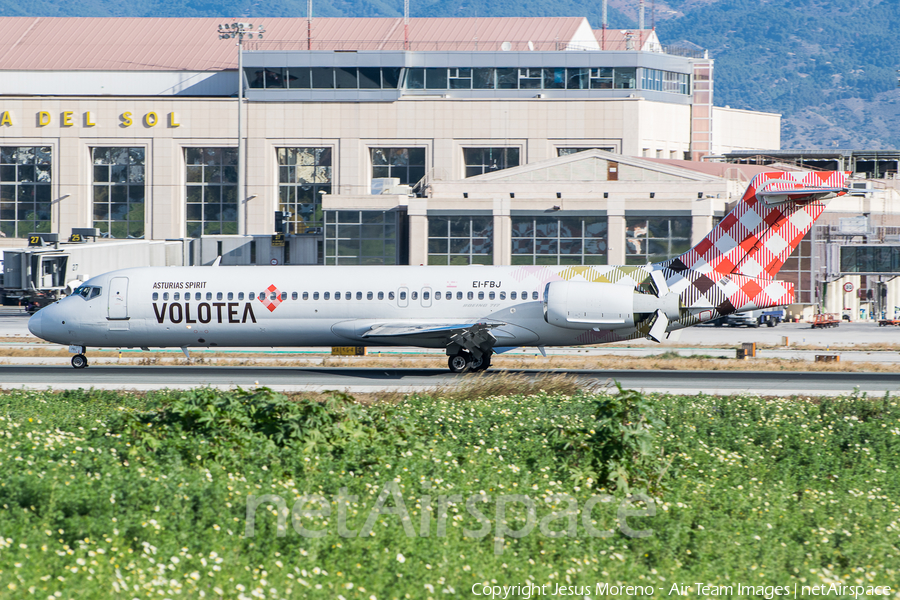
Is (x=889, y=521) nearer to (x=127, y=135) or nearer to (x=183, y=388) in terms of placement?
(x=183, y=388)

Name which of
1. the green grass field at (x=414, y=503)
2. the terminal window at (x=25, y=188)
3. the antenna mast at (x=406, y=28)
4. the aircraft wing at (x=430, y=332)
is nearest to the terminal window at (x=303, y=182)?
the antenna mast at (x=406, y=28)

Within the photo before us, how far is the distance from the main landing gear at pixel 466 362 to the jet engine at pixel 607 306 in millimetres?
2574

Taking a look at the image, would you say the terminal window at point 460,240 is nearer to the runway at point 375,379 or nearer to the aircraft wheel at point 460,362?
the runway at point 375,379

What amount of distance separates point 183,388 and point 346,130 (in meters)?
54.9

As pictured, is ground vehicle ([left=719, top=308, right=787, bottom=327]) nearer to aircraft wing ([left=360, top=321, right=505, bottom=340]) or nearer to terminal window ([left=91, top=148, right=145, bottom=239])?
aircraft wing ([left=360, top=321, right=505, bottom=340])

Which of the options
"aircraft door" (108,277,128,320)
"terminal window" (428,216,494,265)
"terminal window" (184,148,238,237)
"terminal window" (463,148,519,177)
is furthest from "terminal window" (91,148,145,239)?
"aircraft door" (108,277,128,320)

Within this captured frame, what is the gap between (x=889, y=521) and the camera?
1322 cm

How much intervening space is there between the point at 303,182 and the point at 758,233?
5513cm

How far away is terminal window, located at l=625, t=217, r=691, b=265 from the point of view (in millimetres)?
58969

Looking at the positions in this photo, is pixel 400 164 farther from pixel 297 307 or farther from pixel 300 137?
pixel 297 307

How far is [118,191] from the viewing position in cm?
8156

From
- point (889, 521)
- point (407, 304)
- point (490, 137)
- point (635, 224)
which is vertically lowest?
point (889, 521)

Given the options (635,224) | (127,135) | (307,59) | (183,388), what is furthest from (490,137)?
(183,388)

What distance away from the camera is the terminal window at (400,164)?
78812mm
